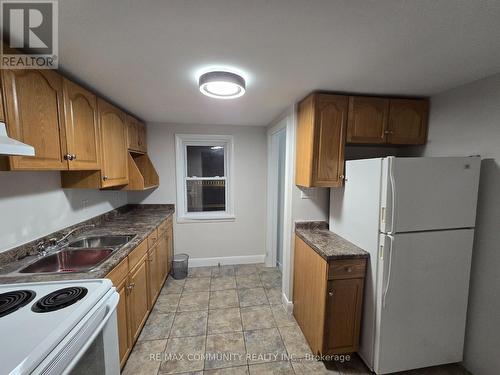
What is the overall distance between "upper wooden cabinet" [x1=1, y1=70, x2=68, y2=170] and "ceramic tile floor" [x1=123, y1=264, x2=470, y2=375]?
5.38 feet

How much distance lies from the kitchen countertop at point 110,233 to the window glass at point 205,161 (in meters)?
0.68

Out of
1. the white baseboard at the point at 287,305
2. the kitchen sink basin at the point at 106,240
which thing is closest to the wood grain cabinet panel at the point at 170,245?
the kitchen sink basin at the point at 106,240

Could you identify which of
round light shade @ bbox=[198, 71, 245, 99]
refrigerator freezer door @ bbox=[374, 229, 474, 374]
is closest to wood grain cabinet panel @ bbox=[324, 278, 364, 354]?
refrigerator freezer door @ bbox=[374, 229, 474, 374]

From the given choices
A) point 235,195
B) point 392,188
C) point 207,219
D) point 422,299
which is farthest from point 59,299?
point 235,195

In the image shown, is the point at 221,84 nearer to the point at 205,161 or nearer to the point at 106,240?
the point at 106,240

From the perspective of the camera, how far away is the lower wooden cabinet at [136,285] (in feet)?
5.10

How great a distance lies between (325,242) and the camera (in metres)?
1.86

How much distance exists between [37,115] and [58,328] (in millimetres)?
1179

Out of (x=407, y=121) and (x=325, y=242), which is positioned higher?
(x=407, y=121)

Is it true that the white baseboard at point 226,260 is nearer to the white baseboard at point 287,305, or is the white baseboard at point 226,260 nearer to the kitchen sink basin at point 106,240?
the white baseboard at point 287,305

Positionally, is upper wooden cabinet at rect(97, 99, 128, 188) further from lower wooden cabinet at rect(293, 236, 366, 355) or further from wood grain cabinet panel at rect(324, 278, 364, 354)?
wood grain cabinet panel at rect(324, 278, 364, 354)

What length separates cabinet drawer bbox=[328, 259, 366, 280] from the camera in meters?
1.60

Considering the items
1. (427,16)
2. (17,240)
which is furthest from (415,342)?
(17,240)

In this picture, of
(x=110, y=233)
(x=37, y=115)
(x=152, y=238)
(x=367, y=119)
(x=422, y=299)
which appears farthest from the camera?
(x=152, y=238)
